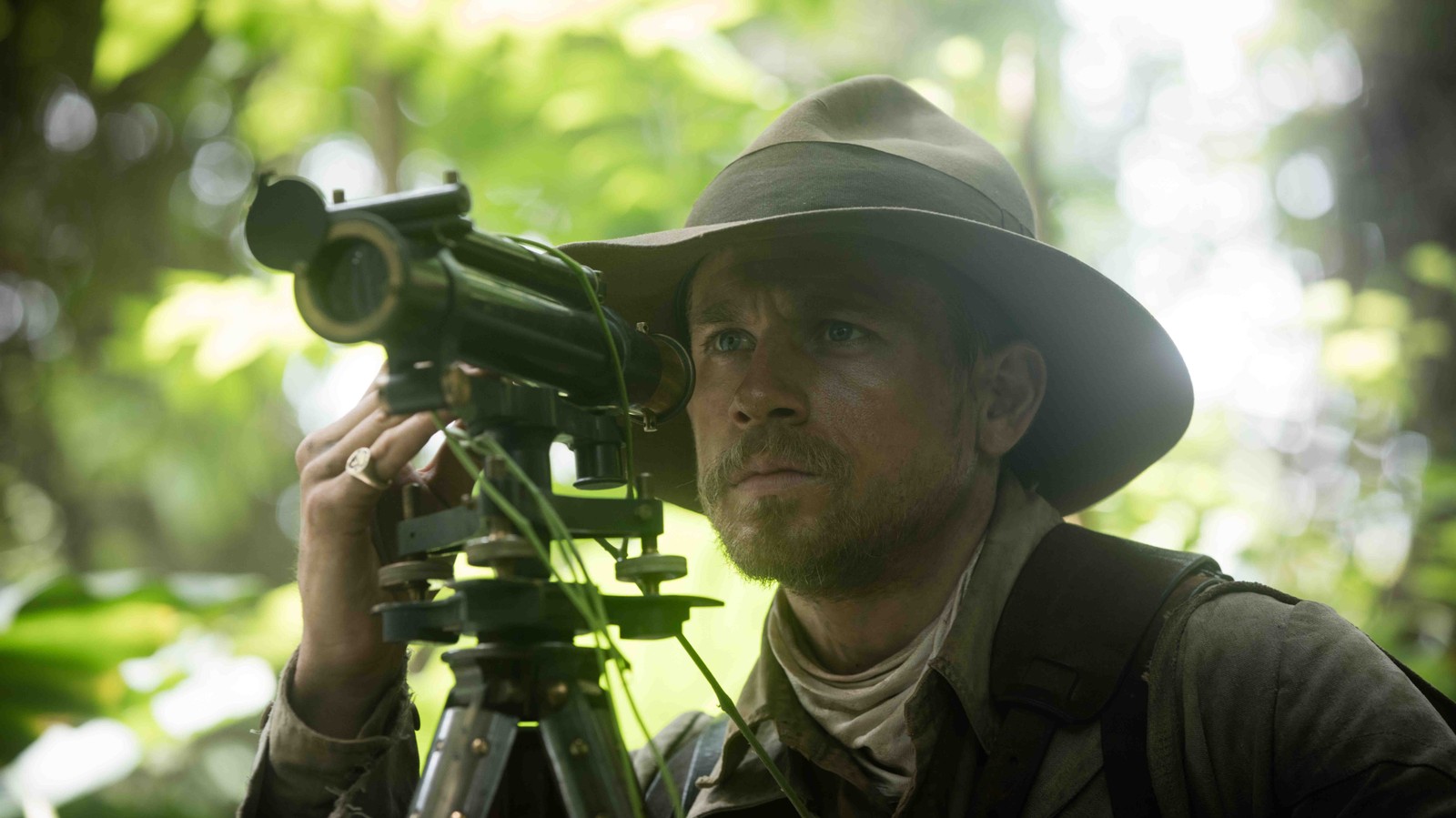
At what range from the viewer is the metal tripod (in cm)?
123

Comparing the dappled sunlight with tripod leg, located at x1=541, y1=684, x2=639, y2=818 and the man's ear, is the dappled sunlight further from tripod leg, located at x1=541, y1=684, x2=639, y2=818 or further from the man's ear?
tripod leg, located at x1=541, y1=684, x2=639, y2=818

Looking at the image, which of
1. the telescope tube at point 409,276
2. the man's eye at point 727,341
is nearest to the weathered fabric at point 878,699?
the man's eye at point 727,341

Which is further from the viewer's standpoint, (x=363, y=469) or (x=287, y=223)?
(x=363, y=469)

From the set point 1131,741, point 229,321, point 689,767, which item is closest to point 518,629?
point 1131,741

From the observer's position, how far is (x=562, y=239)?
15.3 ft

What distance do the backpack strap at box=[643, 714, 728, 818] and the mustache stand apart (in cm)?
62

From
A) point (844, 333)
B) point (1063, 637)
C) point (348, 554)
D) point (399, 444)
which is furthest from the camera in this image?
point (844, 333)

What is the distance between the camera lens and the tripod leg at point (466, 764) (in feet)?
3.94

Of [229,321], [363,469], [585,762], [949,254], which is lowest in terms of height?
[585,762]

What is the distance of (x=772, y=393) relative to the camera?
209 centimetres

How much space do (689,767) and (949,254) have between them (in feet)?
3.77

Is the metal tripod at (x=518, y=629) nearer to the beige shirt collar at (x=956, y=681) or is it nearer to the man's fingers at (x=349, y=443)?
the man's fingers at (x=349, y=443)

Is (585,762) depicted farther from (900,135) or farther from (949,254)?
(900,135)

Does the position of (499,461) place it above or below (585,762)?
above
